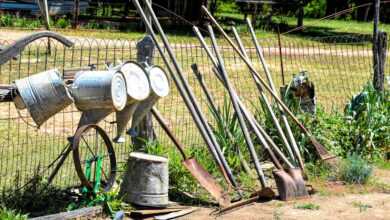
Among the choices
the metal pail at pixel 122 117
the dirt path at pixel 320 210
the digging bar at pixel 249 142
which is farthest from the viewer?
the digging bar at pixel 249 142

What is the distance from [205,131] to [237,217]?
0.81 metres

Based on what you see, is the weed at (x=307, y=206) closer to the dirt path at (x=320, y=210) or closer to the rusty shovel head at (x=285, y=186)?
the dirt path at (x=320, y=210)

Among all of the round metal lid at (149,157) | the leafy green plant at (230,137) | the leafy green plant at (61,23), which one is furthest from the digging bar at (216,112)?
the leafy green plant at (61,23)

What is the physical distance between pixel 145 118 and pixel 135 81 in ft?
2.65

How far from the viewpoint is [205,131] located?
6.52m

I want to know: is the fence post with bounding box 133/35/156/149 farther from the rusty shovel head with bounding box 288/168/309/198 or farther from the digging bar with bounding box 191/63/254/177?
the rusty shovel head with bounding box 288/168/309/198

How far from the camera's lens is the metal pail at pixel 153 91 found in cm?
627

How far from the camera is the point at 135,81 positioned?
609 centimetres

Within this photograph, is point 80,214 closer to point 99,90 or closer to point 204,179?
point 99,90

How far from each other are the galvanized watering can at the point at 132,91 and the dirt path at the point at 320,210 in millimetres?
923

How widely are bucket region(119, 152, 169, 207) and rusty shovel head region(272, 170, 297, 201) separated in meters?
1.10

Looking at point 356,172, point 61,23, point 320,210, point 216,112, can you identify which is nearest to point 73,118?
point 216,112

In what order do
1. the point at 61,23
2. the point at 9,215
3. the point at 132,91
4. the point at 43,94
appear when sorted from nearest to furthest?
1. the point at 9,215
2. the point at 43,94
3. the point at 132,91
4. the point at 61,23

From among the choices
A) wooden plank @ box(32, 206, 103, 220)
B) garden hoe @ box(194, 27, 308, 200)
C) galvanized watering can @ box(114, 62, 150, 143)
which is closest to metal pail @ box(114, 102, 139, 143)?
galvanized watering can @ box(114, 62, 150, 143)
